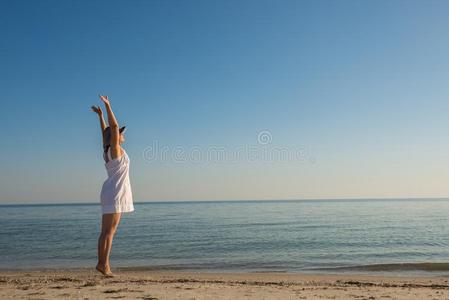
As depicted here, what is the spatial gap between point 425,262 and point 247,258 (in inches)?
265

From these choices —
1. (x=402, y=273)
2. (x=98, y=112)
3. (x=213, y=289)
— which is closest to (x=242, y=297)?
(x=213, y=289)

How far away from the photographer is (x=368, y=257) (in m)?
17.2

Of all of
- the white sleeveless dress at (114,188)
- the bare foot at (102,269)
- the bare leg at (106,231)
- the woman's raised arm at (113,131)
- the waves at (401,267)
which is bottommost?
the waves at (401,267)

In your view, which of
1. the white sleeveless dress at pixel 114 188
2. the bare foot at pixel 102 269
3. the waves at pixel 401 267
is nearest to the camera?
the white sleeveless dress at pixel 114 188

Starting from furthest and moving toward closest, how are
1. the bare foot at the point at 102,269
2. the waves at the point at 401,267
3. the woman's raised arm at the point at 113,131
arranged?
the waves at the point at 401,267
the bare foot at the point at 102,269
the woman's raised arm at the point at 113,131

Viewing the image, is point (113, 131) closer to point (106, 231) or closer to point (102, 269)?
point (106, 231)

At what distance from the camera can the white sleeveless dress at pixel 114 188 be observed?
5.95 meters

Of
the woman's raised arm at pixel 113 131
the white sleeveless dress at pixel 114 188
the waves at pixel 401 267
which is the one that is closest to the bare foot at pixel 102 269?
the white sleeveless dress at pixel 114 188

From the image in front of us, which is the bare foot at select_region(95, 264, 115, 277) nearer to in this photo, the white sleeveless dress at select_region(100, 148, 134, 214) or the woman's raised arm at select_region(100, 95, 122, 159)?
the white sleeveless dress at select_region(100, 148, 134, 214)

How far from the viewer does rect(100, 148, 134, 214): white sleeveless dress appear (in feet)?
19.5

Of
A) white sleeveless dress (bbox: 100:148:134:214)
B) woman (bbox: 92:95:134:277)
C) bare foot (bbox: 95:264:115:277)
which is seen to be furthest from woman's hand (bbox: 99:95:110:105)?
bare foot (bbox: 95:264:115:277)

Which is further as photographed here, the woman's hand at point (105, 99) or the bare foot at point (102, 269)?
the bare foot at point (102, 269)

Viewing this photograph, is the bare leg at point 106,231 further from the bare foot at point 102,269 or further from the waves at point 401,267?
the waves at point 401,267

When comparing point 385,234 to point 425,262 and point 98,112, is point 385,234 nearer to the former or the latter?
point 425,262
